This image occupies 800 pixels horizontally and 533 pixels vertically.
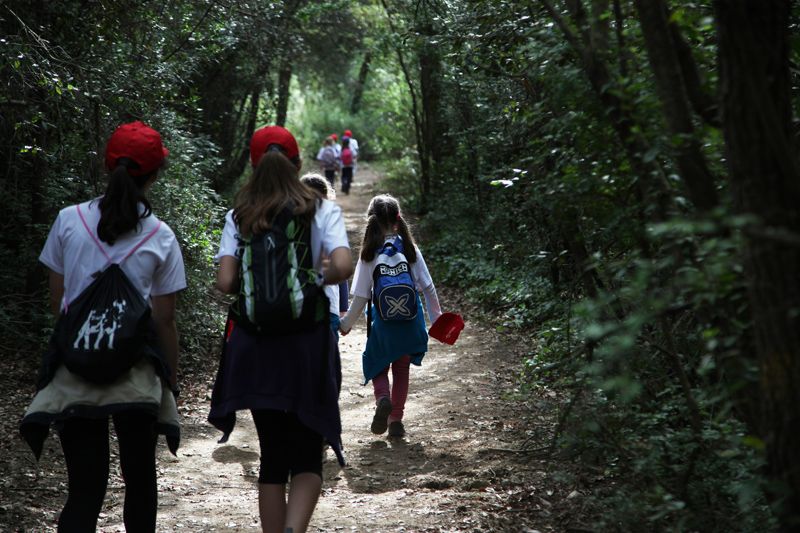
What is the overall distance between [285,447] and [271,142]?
55.3 inches

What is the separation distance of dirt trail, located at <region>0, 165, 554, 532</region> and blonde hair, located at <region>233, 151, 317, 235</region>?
2.17 meters

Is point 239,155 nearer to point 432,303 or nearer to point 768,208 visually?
point 432,303

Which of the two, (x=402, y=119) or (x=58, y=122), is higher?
(x=402, y=119)

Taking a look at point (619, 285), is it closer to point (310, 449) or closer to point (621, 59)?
point (621, 59)

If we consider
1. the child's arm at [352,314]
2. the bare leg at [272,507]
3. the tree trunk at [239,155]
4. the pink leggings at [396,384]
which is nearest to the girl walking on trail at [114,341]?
the bare leg at [272,507]

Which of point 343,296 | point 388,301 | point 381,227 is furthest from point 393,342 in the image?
point 381,227

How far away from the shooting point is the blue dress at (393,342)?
273 inches

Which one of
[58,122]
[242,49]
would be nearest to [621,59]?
[58,122]

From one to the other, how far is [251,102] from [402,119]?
7369 mm

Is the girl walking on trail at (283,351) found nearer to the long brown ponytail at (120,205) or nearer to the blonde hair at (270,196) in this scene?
the blonde hair at (270,196)

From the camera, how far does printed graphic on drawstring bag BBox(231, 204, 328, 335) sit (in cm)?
368

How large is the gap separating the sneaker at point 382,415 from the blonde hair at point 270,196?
342 centimetres

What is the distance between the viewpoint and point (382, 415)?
7.02m

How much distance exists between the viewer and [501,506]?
5.26 metres
